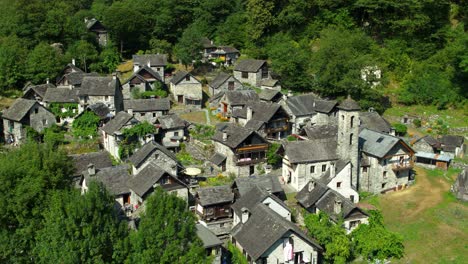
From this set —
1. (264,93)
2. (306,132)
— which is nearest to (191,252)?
(306,132)

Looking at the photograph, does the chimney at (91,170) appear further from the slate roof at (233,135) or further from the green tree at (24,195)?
the slate roof at (233,135)

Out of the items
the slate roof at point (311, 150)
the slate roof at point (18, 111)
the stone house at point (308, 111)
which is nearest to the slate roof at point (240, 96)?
the stone house at point (308, 111)

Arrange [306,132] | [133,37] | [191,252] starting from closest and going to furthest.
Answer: [191,252]
[306,132]
[133,37]

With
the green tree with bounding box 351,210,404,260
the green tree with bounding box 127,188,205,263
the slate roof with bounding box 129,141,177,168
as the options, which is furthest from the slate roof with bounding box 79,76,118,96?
the green tree with bounding box 351,210,404,260

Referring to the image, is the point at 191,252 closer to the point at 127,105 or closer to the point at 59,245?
the point at 59,245

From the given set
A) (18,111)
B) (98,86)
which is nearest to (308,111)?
(98,86)
